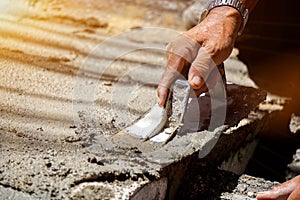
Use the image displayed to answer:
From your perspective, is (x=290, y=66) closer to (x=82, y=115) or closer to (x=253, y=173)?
(x=253, y=173)

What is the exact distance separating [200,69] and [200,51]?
0.26 feet

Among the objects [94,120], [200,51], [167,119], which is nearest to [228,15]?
[200,51]

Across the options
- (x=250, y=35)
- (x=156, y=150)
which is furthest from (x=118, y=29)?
(x=156, y=150)

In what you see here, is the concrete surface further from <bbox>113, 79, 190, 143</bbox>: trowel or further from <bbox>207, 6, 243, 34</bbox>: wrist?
<bbox>207, 6, 243, 34</bbox>: wrist

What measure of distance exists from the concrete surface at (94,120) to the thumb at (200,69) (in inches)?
6.7

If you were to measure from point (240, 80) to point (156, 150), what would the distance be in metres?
1.04

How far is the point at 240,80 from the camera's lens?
2.41 m

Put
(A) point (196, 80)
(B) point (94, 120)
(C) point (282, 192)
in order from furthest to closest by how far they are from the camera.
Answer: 1. (B) point (94, 120)
2. (A) point (196, 80)
3. (C) point (282, 192)

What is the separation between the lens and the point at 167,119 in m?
1.61

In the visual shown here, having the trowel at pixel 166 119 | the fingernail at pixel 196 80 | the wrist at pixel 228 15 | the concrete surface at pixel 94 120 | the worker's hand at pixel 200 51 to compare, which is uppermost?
the wrist at pixel 228 15

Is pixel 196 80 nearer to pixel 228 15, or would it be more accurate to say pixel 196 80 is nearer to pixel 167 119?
pixel 167 119

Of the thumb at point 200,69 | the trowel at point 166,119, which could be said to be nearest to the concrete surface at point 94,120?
the trowel at point 166,119

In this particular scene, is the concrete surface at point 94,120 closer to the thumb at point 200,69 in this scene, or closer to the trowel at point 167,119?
the trowel at point 167,119

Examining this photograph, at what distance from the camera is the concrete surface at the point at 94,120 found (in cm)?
132
